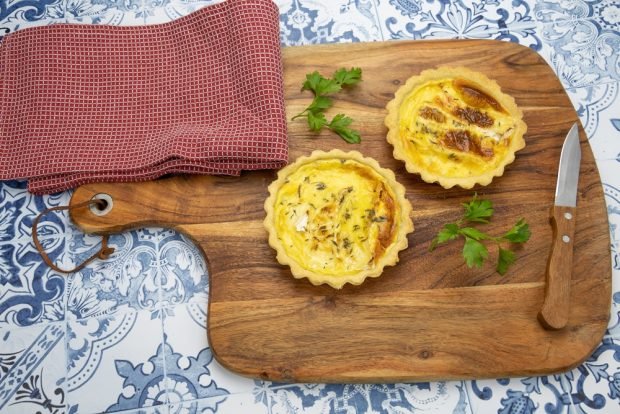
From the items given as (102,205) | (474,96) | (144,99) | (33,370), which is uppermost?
(474,96)

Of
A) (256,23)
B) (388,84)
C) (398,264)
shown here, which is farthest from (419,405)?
(256,23)

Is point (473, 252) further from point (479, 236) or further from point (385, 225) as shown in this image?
point (385, 225)

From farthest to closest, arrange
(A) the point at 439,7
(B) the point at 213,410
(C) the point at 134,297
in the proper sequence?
(A) the point at 439,7 → (C) the point at 134,297 → (B) the point at 213,410

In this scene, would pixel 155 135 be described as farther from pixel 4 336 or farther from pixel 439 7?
pixel 439 7

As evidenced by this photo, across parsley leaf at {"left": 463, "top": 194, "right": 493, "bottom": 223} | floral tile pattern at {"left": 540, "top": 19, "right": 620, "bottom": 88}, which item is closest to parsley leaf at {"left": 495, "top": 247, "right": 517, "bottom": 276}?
parsley leaf at {"left": 463, "top": 194, "right": 493, "bottom": 223}

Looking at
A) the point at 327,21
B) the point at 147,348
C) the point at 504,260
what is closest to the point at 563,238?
the point at 504,260

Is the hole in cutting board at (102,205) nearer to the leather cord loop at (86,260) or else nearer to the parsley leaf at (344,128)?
the leather cord loop at (86,260)
